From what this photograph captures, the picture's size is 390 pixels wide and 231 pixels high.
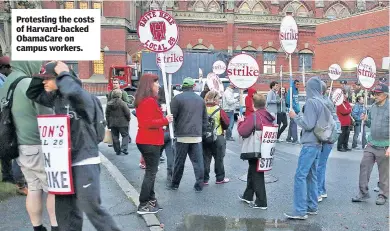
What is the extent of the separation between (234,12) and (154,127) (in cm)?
3771

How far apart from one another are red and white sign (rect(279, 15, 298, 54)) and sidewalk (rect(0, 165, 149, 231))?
14.3ft

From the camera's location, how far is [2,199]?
7016 millimetres

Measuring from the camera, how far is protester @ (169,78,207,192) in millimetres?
7613

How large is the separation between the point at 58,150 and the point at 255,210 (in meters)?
3.56

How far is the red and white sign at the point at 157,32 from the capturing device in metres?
7.82

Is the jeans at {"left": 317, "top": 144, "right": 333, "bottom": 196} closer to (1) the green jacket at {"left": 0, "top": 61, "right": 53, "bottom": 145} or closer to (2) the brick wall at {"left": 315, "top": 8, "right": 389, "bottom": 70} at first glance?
(1) the green jacket at {"left": 0, "top": 61, "right": 53, "bottom": 145}

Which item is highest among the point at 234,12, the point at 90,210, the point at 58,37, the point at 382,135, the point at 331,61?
the point at 234,12

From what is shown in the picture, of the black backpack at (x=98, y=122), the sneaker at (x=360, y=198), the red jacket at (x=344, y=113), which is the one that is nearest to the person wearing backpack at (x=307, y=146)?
the sneaker at (x=360, y=198)

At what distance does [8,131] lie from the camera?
5.06 m

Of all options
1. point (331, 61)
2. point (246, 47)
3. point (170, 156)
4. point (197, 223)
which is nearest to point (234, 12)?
point (246, 47)

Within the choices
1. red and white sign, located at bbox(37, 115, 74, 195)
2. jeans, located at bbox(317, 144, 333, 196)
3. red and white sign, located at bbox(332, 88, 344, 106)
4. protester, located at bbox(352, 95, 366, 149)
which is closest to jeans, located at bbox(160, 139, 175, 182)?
jeans, located at bbox(317, 144, 333, 196)

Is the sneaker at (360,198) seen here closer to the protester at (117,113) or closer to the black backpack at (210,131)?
the black backpack at (210,131)

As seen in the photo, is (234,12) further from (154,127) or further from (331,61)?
(154,127)

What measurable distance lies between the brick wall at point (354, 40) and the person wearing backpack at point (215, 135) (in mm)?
21739
